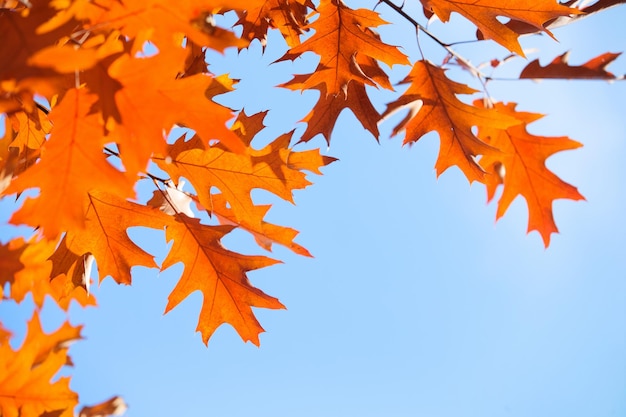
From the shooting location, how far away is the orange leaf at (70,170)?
2.75 ft

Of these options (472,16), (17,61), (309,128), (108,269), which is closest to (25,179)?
(17,61)

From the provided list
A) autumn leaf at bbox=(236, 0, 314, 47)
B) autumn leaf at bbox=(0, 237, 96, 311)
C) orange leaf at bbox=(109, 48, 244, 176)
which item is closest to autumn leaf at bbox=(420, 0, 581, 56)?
autumn leaf at bbox=(236, 0, 314, 47)

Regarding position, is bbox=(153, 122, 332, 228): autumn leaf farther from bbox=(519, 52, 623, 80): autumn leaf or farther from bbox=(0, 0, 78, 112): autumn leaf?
bbox=(519, 52, 623, 80): autumn leaf

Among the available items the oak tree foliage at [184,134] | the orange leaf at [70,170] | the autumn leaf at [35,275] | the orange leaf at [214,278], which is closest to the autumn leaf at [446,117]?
the oak tree foliage at [184,134]

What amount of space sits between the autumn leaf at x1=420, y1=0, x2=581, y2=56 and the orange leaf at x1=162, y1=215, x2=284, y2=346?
2.36 ft

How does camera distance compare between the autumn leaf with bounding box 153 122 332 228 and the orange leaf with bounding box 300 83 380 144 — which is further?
the orange leaf with bounding box 300 83 380 144

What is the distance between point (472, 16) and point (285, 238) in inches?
26.4

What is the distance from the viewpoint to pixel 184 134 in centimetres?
125

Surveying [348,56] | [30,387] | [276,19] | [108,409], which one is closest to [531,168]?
[348,56]

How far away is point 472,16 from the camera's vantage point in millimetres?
1271

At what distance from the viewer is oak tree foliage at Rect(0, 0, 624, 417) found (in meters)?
0.82

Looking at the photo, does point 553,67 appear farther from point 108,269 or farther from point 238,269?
point 108,269

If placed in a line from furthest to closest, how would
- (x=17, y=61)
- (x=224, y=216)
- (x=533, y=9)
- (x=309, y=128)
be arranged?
(x=309, y=128)
(x=224, y=216)
(x=533, y=9)
(x=17, y=61)

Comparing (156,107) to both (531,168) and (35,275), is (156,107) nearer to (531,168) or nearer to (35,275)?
(35,275)
